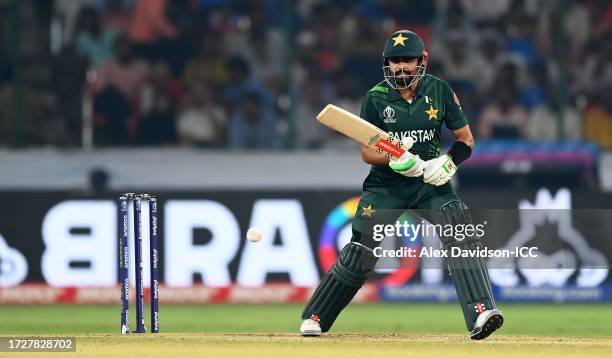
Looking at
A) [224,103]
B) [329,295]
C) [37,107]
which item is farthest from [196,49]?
[329,295]

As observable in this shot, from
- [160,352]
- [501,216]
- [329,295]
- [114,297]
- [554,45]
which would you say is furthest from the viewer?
[554,45]

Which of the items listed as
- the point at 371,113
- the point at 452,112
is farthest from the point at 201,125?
the point at 452,112

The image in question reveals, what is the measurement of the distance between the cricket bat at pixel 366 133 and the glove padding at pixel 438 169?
17 centimetres

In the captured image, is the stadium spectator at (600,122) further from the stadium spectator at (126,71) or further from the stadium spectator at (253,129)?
the stadium spectator at (126,71)

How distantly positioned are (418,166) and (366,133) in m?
0.37

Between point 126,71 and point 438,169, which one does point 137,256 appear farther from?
point 126,71

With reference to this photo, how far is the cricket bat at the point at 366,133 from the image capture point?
29.5ft

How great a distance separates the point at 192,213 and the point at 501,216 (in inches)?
205

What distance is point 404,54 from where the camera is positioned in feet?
30.0

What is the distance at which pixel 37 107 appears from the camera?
17141 mm

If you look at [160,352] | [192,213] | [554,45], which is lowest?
[160,352]

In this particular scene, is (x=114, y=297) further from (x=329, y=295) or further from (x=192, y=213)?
(x=329, y=295)

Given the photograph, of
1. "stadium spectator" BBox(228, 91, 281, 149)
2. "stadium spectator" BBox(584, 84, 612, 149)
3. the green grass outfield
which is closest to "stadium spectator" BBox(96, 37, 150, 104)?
"stadium spectator" BBox(228, 91, 281, 149)

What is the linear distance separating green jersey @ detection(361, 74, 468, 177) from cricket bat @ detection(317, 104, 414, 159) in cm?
13
